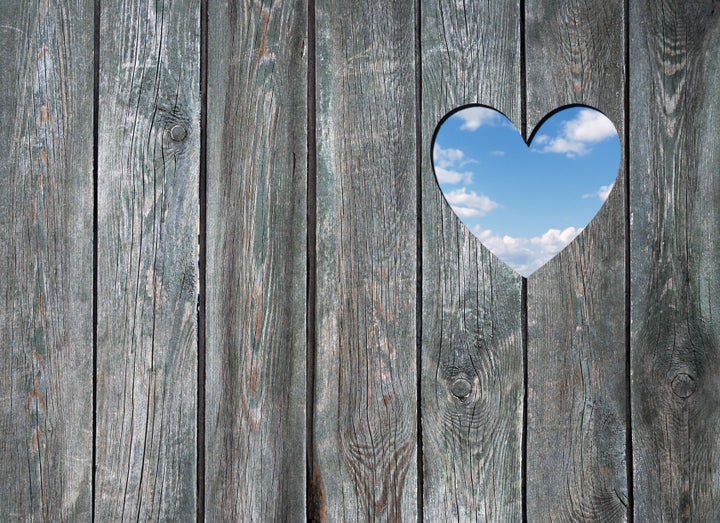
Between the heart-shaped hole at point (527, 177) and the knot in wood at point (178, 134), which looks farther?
the knot in wood at point (178, 134)

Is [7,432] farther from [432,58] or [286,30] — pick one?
[432,58]

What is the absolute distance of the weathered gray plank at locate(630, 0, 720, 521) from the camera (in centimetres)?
103

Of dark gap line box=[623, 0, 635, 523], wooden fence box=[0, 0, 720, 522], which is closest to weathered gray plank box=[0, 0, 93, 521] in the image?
wooden fence box=[0, 0, 720, 522]

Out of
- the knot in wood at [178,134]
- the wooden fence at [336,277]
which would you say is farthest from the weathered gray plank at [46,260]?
the knot in wood at [178,134]

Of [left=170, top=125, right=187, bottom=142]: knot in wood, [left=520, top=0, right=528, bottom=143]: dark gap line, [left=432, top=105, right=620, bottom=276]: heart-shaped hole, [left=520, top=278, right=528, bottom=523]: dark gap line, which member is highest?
[left=520, top=0, right=528, bottom=143]: dark gap line

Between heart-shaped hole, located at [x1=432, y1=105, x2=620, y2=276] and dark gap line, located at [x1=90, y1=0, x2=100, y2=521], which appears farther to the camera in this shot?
dark gap line, located at [x1=90, y1=0, x2=100, y2=521]

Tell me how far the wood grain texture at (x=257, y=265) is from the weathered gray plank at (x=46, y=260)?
0.26 m

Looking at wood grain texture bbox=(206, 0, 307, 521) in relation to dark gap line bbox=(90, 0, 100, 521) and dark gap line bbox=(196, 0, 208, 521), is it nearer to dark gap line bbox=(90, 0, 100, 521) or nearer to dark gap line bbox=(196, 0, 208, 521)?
dark gap line bbox=(196, 0, 208, 521)

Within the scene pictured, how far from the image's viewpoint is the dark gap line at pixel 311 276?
107cm

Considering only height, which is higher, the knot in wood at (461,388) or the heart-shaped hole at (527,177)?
the heart-shaped hole at (527,177)

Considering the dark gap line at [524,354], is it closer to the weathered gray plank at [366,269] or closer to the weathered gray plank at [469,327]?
the weathered gray plank at [469,327]

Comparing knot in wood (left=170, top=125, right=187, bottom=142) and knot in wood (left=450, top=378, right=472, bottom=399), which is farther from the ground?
knot in wood (left=170, top=125, right=187, bottom=142)

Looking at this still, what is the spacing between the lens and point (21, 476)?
1.10 metres

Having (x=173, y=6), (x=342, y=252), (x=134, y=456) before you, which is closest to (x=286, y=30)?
(x=173, y=6)
